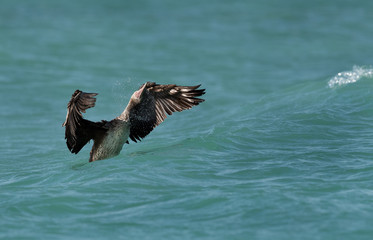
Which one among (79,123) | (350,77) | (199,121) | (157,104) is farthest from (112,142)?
(350,77)

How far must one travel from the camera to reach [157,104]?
31.9 ft

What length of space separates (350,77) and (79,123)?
7.59m

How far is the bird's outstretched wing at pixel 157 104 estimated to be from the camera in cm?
958

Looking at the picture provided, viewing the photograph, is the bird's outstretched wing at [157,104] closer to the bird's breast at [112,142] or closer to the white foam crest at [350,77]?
the bird's breast at [112,142]

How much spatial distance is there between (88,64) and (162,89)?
10.5 metres

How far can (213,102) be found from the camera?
54.0ft

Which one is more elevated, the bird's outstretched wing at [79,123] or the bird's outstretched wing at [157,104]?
the bird's outstretched wing at [157,104]

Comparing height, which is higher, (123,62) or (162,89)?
(123,62)

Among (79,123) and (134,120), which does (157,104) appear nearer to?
(134,120)

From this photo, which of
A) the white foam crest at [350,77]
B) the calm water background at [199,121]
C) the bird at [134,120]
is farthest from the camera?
the white foam crest at [350,77]

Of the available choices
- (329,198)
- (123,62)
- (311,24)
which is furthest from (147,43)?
(329,198)

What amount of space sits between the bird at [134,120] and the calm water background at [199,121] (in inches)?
10.1

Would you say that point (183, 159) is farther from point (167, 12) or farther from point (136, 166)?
point (167, 12)

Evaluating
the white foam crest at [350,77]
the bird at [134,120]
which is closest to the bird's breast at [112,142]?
the bird at [134,120]
